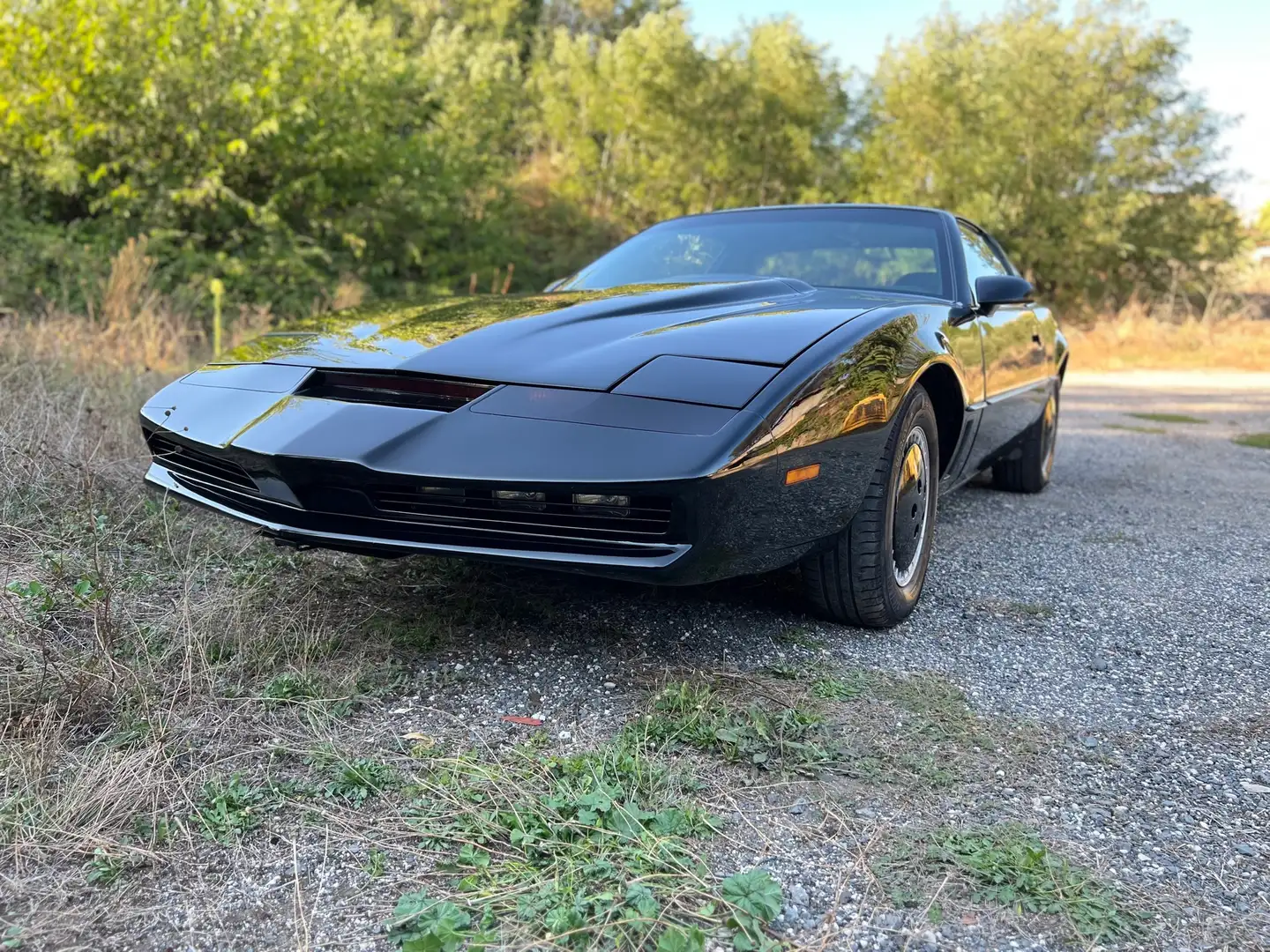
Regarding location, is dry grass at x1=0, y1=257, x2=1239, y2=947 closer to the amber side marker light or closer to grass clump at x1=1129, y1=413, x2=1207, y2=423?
the amber side marker light

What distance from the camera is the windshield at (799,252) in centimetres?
309

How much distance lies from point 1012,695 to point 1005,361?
5.50 ft

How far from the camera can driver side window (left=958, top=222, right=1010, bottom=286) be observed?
3.34m

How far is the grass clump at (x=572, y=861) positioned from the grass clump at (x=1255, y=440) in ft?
20.0

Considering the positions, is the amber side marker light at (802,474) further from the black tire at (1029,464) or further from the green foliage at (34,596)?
the black tire at (1029,464)

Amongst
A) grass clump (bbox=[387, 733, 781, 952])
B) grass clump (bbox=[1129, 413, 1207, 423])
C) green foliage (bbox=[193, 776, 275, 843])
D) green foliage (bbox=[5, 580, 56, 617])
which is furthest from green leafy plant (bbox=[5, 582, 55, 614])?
grass clump (bbox=[1129, 413, 1207, 423])

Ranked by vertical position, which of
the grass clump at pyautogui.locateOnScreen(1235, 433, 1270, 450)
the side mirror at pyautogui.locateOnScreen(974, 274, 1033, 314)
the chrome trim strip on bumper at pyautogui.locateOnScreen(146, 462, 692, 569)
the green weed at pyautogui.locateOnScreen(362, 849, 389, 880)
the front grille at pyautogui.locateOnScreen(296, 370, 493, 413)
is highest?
the side mirror at pyautogui.locateOnScreen(974, 274, 1033, 314)

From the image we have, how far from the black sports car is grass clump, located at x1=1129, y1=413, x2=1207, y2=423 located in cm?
585

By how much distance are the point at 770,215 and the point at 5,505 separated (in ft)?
8.91

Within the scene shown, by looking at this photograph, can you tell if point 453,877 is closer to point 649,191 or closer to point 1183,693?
point 1183,693

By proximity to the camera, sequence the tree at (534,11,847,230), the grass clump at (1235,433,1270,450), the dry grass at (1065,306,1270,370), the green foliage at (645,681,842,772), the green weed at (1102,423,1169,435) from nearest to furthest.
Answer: the green foliage at (645,681,842,772)
the grass clump at (1235,433,1270,450)
the green weed at (1102,423,1169,435)
the dry grass at (1065,306,1270,370)
the tree at (534,11,847,230)

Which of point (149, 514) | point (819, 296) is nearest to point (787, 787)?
point (819, 296)

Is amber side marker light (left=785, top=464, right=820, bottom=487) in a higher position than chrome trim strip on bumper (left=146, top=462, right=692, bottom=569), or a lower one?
higher

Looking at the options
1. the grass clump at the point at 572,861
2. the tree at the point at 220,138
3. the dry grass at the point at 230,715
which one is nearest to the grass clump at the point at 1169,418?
the dry grass at the point at 230,715
